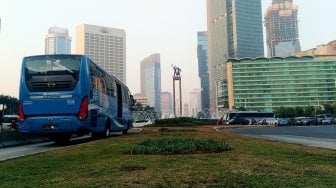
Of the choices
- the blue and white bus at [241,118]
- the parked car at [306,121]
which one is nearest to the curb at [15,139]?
the parked car at [306,121]

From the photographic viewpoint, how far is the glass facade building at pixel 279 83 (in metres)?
160

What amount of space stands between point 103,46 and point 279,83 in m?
86.0

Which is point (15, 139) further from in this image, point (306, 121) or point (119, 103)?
point (306, 121)

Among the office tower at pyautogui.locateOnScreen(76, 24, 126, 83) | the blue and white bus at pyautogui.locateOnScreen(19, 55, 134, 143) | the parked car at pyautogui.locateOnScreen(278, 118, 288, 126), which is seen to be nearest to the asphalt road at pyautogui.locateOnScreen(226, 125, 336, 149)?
the blue and white bus at pyautogui.locateOnScreen(19, 55, 134, 143)

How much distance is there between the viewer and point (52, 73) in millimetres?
17641

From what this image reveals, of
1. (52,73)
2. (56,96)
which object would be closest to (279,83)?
(52,73)

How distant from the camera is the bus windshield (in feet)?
57.3

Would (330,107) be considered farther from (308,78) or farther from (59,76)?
(59,76)

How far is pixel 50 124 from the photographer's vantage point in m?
17.2

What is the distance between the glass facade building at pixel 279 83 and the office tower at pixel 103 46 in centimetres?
5990

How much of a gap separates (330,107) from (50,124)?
122m

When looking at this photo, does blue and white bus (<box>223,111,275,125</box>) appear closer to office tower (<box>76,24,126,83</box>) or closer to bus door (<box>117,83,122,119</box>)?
bus door (<box>117,83,122,119</box>)

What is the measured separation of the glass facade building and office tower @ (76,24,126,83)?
59900mm

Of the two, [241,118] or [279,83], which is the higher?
[279,83]
